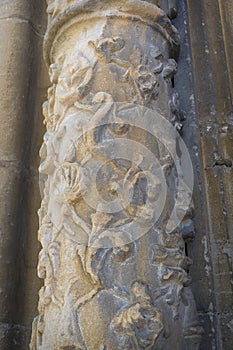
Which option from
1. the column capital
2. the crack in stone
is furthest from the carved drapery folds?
the crack in stone

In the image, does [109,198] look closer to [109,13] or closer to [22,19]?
[109,13]

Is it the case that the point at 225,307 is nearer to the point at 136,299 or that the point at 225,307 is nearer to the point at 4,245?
the point at 136,299

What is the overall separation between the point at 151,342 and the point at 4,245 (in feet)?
2.14

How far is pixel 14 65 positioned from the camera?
1.79 meters

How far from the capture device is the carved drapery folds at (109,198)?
1.07 metres

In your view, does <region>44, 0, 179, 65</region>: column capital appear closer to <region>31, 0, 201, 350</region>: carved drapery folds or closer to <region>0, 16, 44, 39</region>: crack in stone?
<region>31, 0, 201, 350</region>: carved drapery folds

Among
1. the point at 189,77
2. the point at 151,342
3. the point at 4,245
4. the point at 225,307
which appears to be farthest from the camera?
the point at 189,77

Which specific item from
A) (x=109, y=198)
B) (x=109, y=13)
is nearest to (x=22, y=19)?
(x=109, y=13)

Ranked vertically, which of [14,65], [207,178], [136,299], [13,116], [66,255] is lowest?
[136,299]

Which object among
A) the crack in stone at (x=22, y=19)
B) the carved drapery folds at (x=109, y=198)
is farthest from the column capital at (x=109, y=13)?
the crack in stone at (x=22, y=19)

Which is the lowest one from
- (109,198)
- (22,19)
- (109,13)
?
(109,198)

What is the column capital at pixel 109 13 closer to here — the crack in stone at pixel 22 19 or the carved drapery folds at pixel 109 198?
the carved drapery folds at pixel 109 198

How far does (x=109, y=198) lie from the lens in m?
1.19

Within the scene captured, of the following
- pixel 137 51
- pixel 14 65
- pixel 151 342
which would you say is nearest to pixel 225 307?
pixel 151 342
